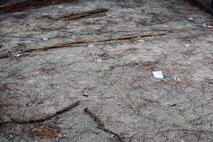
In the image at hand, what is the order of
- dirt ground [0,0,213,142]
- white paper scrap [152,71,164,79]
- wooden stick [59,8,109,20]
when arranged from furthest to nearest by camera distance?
wooden stick [59,8,109,20] < white paper scrap [152,71,164,79] < dirt ground [0,0,213,142]

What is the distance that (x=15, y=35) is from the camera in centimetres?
595

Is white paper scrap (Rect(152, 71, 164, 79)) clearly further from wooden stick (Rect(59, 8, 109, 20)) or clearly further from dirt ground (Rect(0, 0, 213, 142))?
wooden stick (Rect(59, 8, 109, 20))

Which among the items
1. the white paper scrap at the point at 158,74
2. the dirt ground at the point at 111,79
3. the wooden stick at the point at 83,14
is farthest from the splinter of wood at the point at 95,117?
the wooden stick at the point at 83,14

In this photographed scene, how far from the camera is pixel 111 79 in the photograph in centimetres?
427

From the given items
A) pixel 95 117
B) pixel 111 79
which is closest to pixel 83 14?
pixel 111 79

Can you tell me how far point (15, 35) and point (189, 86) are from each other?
4.07 m

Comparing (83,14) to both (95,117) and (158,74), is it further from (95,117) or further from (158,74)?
(95,117)

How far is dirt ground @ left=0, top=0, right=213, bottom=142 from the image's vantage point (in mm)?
3279

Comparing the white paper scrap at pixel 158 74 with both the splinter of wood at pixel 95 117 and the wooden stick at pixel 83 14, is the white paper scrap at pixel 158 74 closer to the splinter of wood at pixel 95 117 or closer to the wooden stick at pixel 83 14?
the splinter of wood at pixel 95 117

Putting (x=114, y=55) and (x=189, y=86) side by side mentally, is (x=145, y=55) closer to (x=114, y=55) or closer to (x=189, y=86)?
(x=114, y=55)

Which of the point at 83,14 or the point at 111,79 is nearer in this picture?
the point at 111,79

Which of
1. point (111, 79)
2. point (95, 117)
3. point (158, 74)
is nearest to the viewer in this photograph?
point (95, 117)

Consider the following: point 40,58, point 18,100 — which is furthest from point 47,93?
point 40,58

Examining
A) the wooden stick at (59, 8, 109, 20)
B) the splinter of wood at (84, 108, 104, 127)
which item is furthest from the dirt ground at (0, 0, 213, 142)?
the wooden stick at (59, 8, 109, 20)
